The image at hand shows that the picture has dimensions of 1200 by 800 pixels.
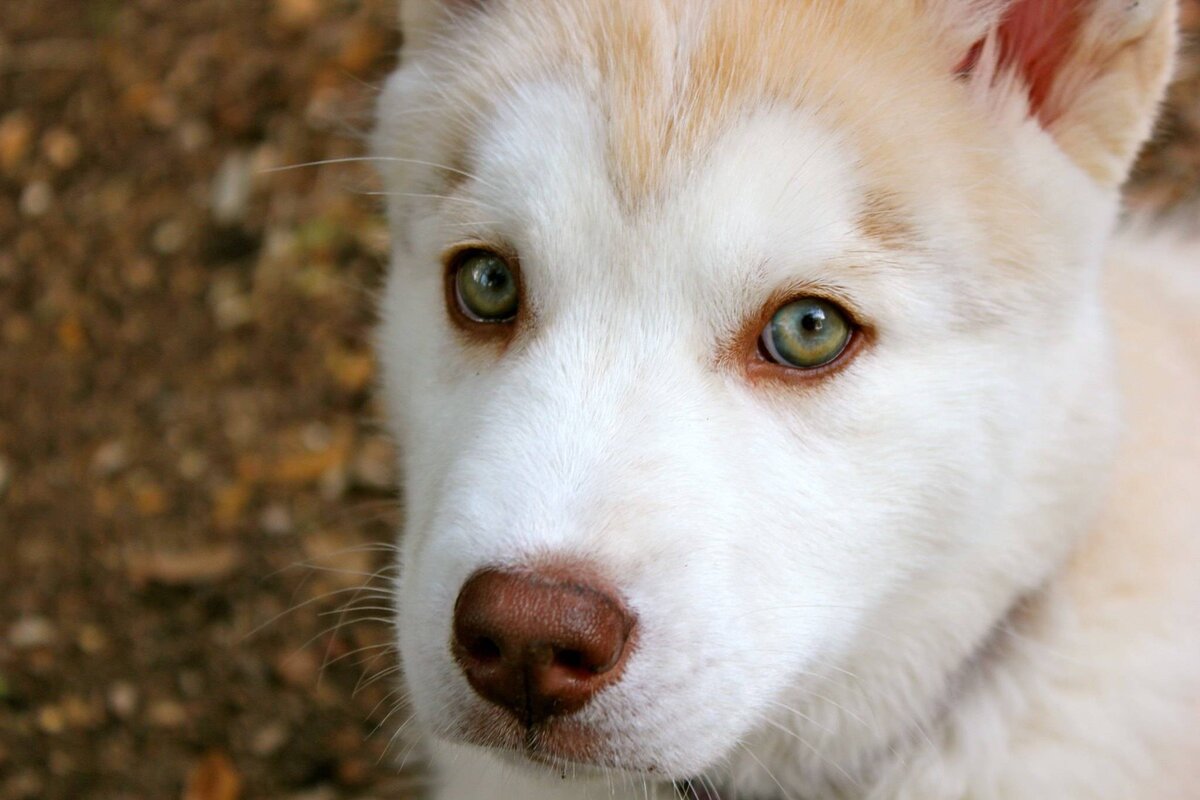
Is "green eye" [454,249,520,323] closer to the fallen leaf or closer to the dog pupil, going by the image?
the dog pupil

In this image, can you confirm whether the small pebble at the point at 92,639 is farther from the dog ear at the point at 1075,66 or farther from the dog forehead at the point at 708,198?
the dog ear at the point at 1075,66

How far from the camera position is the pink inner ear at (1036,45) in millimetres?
2422

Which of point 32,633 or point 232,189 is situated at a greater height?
point 232,189

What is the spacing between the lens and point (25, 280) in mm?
5500

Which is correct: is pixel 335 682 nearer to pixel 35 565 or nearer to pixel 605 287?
pixel 35 565

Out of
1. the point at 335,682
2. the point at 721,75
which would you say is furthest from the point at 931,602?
the point at 335,682

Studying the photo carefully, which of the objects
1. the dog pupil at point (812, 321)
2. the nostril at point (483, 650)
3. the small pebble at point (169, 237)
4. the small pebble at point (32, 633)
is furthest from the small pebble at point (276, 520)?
the dog pupil at point (812, 321)

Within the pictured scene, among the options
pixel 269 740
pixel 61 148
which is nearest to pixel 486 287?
pixel 269 740

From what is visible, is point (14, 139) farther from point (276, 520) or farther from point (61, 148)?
point (276, 520)

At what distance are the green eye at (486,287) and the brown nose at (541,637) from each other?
0.68 meters

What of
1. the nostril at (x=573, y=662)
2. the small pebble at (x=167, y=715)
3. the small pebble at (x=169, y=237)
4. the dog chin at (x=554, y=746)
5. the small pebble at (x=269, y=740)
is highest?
the nostril at (x=573, y=662)

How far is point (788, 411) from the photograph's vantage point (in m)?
2.24

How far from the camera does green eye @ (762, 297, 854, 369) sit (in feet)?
7.34

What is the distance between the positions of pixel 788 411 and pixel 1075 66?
36.0 inches
